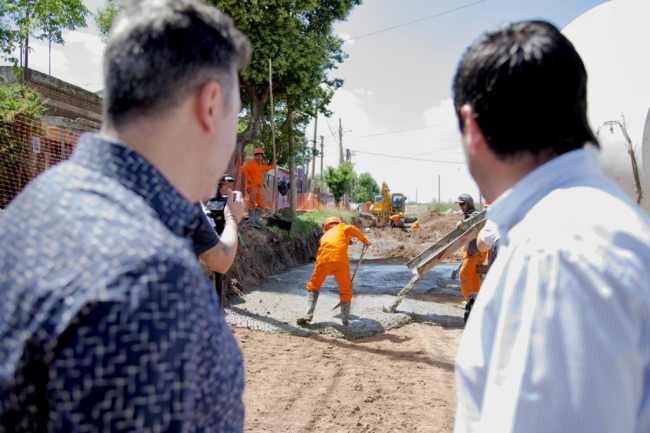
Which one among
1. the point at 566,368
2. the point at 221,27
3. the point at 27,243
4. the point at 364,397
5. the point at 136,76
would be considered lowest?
the point at 364,397

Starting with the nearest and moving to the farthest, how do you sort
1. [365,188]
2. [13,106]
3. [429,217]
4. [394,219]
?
[13,106], [394,219], [429,217], [365,188]

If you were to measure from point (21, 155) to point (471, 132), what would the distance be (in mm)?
8871

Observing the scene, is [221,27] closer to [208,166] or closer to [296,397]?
[208,166]

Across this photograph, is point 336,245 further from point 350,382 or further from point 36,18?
point 36,18

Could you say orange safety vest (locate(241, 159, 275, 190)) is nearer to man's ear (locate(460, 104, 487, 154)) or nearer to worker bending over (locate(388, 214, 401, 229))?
man's ear (locate(460, 104, 487, 154))

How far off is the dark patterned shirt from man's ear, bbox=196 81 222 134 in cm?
21

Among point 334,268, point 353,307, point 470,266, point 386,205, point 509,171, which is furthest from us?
point 386,205

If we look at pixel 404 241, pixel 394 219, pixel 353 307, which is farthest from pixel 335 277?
pixel 394 219

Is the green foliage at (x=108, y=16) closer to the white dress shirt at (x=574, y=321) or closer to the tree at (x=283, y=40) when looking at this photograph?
the tree at (x=283, y=40)

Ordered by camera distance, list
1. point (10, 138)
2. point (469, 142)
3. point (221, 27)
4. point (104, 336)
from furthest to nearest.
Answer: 1. point (10, 138)
2. point (469, 142)
3. point (221, 27)
4. point (104, 336)

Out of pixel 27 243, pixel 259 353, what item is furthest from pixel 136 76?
pixel 259 353

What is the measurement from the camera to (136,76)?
80 cm

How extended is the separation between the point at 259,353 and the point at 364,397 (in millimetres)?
1764

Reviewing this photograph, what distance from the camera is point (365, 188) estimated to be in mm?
76562
